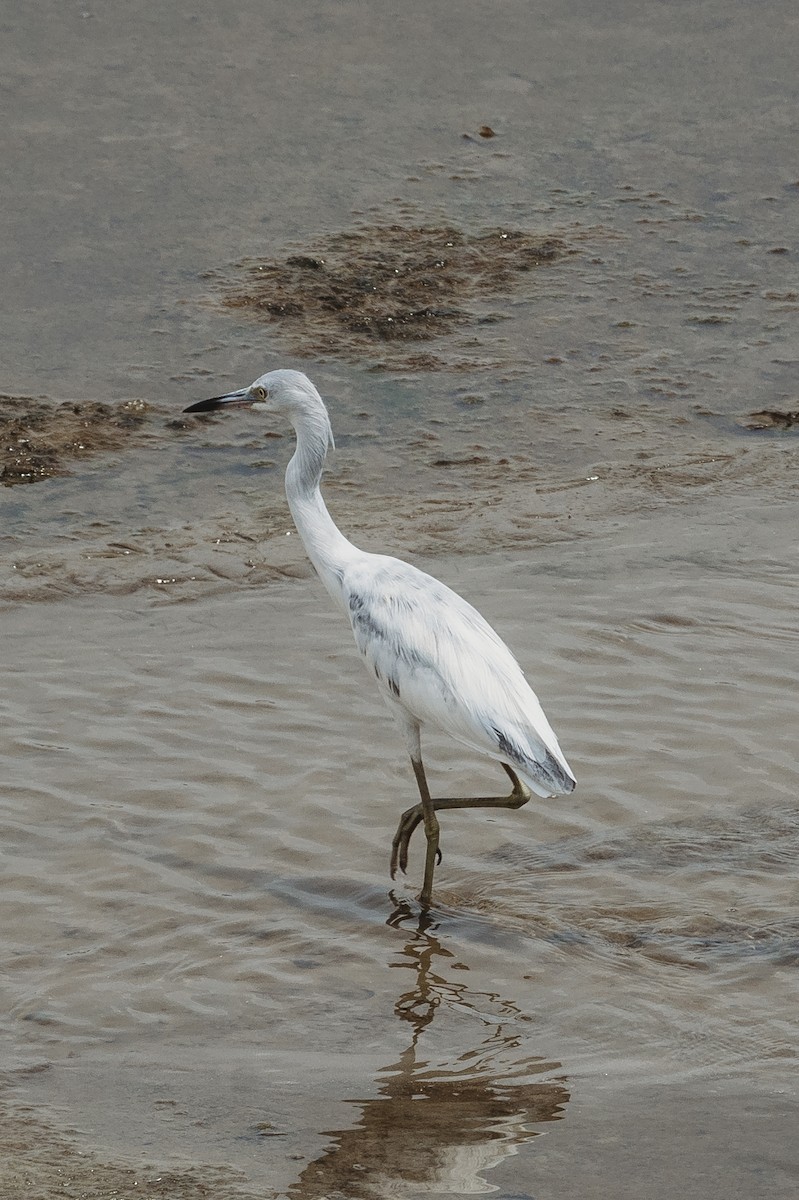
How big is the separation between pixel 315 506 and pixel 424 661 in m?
0.81

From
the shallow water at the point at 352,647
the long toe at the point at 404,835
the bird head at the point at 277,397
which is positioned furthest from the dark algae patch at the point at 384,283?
the long toe at the point at 404,835

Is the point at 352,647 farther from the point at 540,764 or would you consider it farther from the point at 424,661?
the point at 540,764

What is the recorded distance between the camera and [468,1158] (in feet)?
13.1

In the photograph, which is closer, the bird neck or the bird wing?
the bird wing

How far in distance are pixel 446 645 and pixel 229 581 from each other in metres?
2.10

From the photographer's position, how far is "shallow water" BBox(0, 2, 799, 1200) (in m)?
4.30

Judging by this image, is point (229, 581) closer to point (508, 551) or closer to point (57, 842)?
point (508, 551)

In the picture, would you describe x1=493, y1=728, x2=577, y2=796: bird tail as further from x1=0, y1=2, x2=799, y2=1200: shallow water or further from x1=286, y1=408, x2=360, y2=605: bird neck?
x1=286, y1=408, x2=360, y2=605: bird neck

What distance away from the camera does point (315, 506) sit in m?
5.78

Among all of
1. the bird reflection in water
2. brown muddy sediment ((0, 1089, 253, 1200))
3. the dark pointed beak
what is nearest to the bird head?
the dark pointed beak

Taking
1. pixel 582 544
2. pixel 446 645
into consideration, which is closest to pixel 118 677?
pixel 446 645

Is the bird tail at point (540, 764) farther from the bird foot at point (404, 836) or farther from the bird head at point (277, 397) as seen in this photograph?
the bird head at point (277, 397)

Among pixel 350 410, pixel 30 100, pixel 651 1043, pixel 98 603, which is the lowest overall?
pixel 651 1043

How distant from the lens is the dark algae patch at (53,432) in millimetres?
7879
